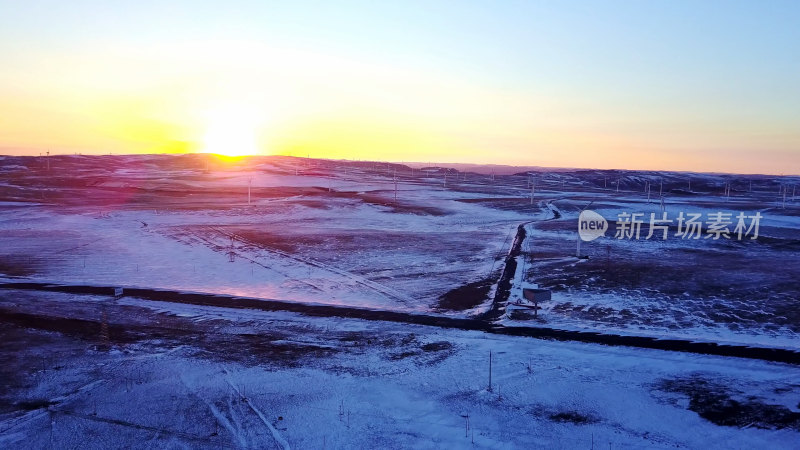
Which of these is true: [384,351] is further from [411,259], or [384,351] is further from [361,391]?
[411,259]

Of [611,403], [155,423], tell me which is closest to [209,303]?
Result: [155,423]
